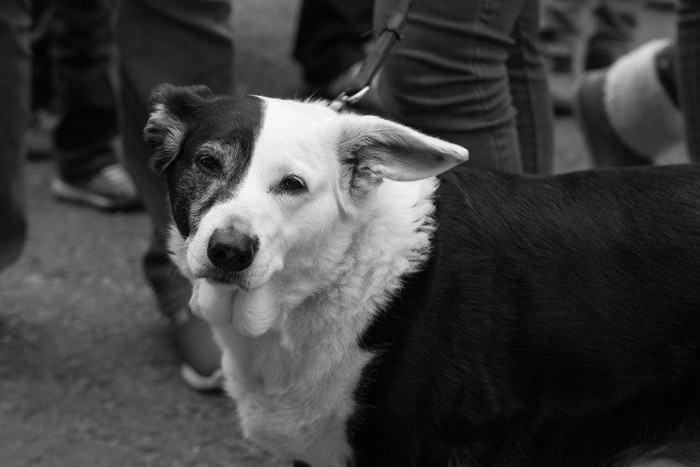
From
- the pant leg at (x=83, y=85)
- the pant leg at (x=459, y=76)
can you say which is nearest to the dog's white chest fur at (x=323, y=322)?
the pant leg at (x=459, y=76)

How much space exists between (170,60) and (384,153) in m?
1.30

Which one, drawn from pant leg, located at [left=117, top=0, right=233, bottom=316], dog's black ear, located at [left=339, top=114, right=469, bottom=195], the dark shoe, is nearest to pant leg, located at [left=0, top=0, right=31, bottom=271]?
pant leg, located at [left=117, top=0, right=233, bottom=316]

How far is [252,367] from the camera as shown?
2.30m

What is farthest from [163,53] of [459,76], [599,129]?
[599,129]

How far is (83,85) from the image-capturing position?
4.73 metres

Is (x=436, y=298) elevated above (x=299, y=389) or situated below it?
above

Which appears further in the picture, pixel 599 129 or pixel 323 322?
pixel 599 129

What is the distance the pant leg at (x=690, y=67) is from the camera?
117 inches

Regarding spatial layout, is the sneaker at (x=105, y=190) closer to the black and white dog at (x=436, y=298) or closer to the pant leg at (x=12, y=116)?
the pant leg at (x=12, y=116)

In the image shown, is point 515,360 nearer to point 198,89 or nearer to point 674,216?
point 674,216

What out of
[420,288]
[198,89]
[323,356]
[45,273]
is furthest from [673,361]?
[45,273]

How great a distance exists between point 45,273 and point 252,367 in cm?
208

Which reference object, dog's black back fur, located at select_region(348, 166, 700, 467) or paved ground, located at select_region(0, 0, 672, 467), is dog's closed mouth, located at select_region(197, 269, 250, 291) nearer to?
dog's black back fur, located at select_region(348, 166, 700, 467)

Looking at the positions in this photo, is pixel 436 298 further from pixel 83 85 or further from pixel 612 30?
pixel 612 30
